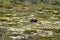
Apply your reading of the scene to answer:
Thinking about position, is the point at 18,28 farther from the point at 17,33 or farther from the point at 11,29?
the point at 17,33

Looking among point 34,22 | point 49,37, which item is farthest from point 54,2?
point 49,37

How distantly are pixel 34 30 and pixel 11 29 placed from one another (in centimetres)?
181

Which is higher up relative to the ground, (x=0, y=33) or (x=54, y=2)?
(x=0, y=33)

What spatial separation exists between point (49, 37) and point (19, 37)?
6.84 feet

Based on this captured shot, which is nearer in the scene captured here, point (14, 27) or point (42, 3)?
point (14, 27)

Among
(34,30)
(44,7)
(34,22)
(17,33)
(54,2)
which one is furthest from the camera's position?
(54,2)

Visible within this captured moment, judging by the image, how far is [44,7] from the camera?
35.2 m

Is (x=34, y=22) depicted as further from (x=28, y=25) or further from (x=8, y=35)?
(x=8, y=35)

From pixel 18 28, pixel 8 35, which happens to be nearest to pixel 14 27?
pixel 18 28

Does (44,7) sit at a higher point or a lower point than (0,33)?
lower

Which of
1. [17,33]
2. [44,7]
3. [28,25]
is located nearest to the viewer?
[17,33]

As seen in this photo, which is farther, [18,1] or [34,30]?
[18,1]

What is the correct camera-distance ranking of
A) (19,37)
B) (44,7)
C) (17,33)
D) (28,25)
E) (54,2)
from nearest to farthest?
Result: (19,37)
(17,33)
(28,25)
(44,7)
(54,2)

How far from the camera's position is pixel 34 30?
19.0 m
